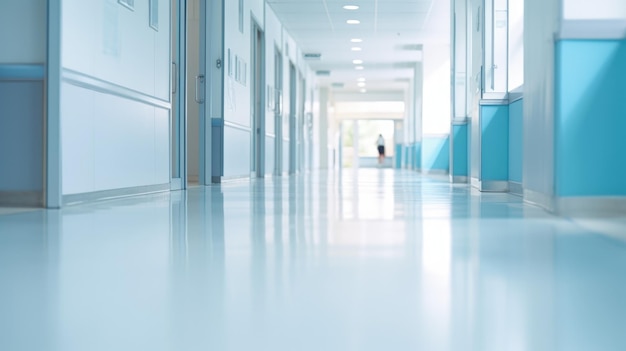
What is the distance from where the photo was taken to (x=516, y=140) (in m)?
7.61

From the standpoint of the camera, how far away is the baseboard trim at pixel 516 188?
24.1ft

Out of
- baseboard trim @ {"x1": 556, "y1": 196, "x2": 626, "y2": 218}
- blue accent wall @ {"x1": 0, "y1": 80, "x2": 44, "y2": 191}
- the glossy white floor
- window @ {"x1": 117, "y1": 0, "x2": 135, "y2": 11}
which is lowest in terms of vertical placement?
the glossy white floor

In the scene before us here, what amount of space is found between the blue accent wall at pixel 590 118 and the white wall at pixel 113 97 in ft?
11.3

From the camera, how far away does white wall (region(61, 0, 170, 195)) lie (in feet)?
16.9

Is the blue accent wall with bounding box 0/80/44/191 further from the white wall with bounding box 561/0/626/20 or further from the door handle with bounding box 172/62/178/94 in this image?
the white wall with bounding box 561/0/626/20

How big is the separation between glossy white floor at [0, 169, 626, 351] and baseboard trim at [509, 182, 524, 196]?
346 centimetres

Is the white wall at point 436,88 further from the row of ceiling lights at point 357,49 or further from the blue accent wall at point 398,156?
the blue accent wall at point 398,156

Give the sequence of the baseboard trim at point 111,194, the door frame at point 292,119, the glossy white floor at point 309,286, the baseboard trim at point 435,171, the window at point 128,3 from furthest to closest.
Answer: the baseboard trim at point 435,171 < the door frame at point 292,119 < the window at point 128,3 < the baseboard trim at point 111,194 < the glossy white floor at point 309,286

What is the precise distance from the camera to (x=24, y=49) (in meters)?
5.16

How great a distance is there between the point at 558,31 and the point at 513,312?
11.6ft

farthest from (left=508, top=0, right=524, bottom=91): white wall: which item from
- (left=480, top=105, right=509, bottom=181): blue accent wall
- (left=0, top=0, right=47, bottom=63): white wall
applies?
(left=0, top=0, right=47, bottom=63): white wall

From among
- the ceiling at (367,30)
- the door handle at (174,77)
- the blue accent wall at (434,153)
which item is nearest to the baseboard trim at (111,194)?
the door handle at (174,77)

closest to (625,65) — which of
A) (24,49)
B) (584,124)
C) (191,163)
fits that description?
(584,124)

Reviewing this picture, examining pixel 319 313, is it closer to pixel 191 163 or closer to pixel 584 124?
pixel 584 124
